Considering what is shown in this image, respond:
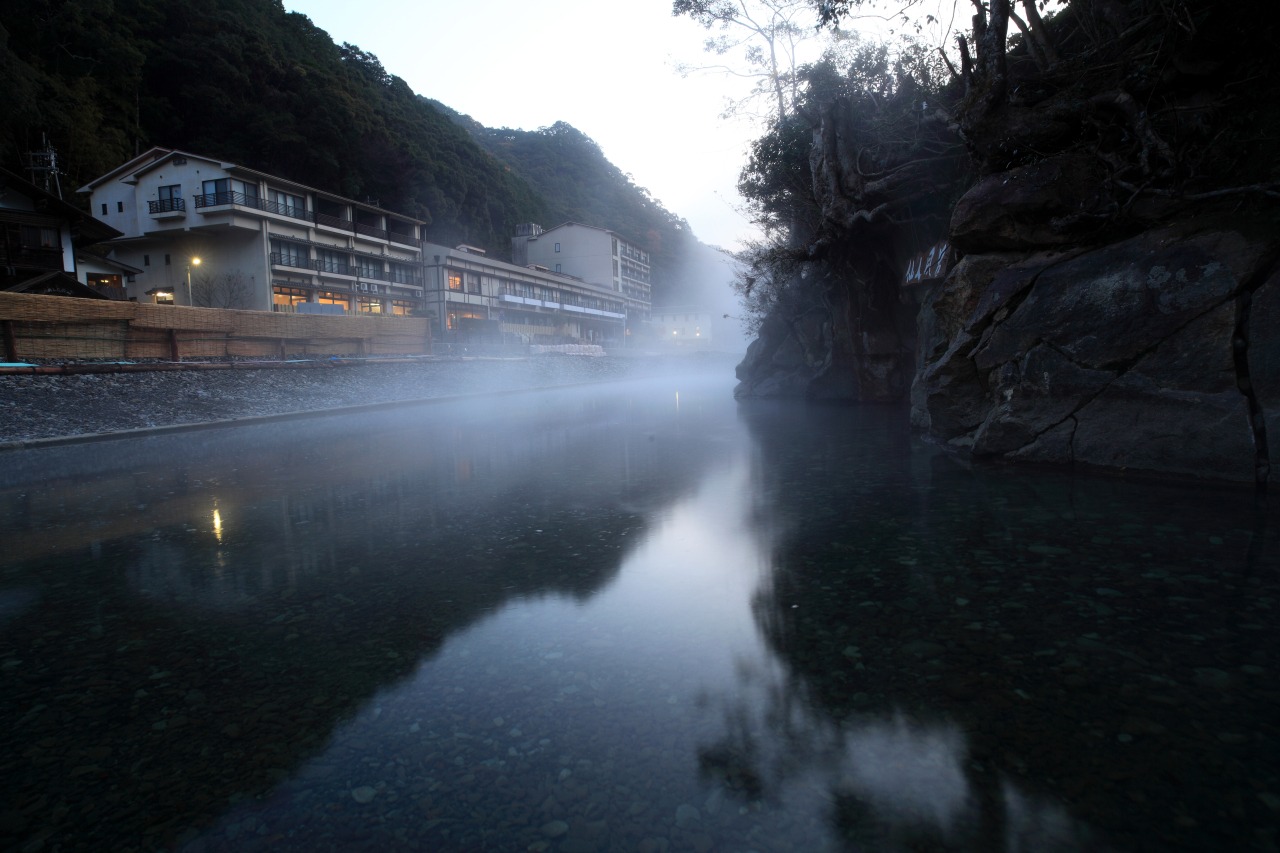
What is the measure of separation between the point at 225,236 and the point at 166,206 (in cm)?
361

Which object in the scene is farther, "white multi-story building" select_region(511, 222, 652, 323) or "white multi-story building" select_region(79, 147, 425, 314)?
"white multi-story building" select_region(511, 222, 652, 323)

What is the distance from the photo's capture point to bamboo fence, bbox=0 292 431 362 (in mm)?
18719

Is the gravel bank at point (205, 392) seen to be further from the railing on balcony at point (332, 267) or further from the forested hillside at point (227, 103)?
the forested hillside at point (227, 103)

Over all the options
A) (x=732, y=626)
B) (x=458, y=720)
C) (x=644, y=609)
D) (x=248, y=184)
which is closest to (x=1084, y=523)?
(x=732, y=626)

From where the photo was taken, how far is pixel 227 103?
48.6m

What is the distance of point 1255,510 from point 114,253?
57383 mm

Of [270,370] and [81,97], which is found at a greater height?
[81,97]

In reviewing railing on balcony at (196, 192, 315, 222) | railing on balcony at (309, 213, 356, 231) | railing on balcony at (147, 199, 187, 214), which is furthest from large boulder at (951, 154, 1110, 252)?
railing on balcony at (147, 199, 187, 214)

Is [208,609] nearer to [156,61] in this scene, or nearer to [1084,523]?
[1084,523]

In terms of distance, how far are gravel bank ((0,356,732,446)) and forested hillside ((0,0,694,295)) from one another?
2629 centimetres

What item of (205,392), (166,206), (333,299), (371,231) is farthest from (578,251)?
(205,392)

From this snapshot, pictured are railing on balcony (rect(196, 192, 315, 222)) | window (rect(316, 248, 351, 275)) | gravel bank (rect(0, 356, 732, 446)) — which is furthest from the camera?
window (rect(316, 248, 351, 275))

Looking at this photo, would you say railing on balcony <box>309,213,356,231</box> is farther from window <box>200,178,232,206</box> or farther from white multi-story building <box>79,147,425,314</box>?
window <box>200,178,232,206</box>

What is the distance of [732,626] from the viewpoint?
181 inches
